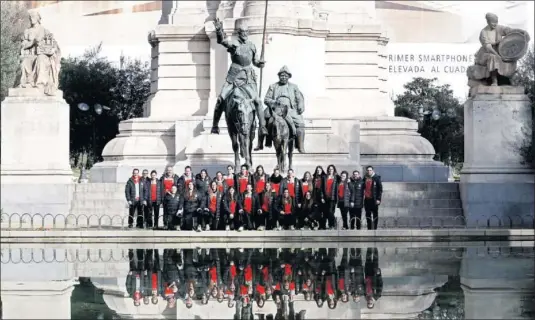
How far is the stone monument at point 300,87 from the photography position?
3603 cm

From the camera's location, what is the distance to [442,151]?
229 ft

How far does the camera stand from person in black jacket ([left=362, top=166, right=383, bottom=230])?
28125mm

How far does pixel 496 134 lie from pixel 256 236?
24.9 ft

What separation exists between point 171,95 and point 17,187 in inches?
327

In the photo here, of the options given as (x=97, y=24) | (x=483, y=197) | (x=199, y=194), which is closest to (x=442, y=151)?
(x=97, y=24)

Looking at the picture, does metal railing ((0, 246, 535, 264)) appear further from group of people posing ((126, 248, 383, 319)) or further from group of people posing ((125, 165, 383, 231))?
group of people posing ((125, 165, 383, 231))

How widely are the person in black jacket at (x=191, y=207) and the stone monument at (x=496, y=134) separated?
6.48 meters

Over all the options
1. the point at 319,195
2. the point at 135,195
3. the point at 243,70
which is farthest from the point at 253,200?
the point at 243,70

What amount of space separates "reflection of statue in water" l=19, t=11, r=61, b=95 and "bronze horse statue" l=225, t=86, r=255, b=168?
4748 mm

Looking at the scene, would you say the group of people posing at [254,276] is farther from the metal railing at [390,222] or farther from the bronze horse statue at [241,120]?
the bronze horse statue at [241,120]

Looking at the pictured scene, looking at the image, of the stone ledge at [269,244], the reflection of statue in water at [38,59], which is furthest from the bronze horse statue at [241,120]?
the reflection of statue in water at [38,59]

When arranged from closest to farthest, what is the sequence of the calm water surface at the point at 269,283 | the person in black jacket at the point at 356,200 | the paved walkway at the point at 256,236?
1. the calm water surface at the point at 269,283
2. the paved walkway at the point at 256,236
3. the person in black jacket at the point at 356,200

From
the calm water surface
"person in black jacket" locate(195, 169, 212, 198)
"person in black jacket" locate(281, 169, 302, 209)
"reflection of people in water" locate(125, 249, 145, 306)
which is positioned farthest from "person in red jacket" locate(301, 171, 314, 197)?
"reflection of people in water" locate(125, 249, 145, 306)

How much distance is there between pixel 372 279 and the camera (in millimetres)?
17906
